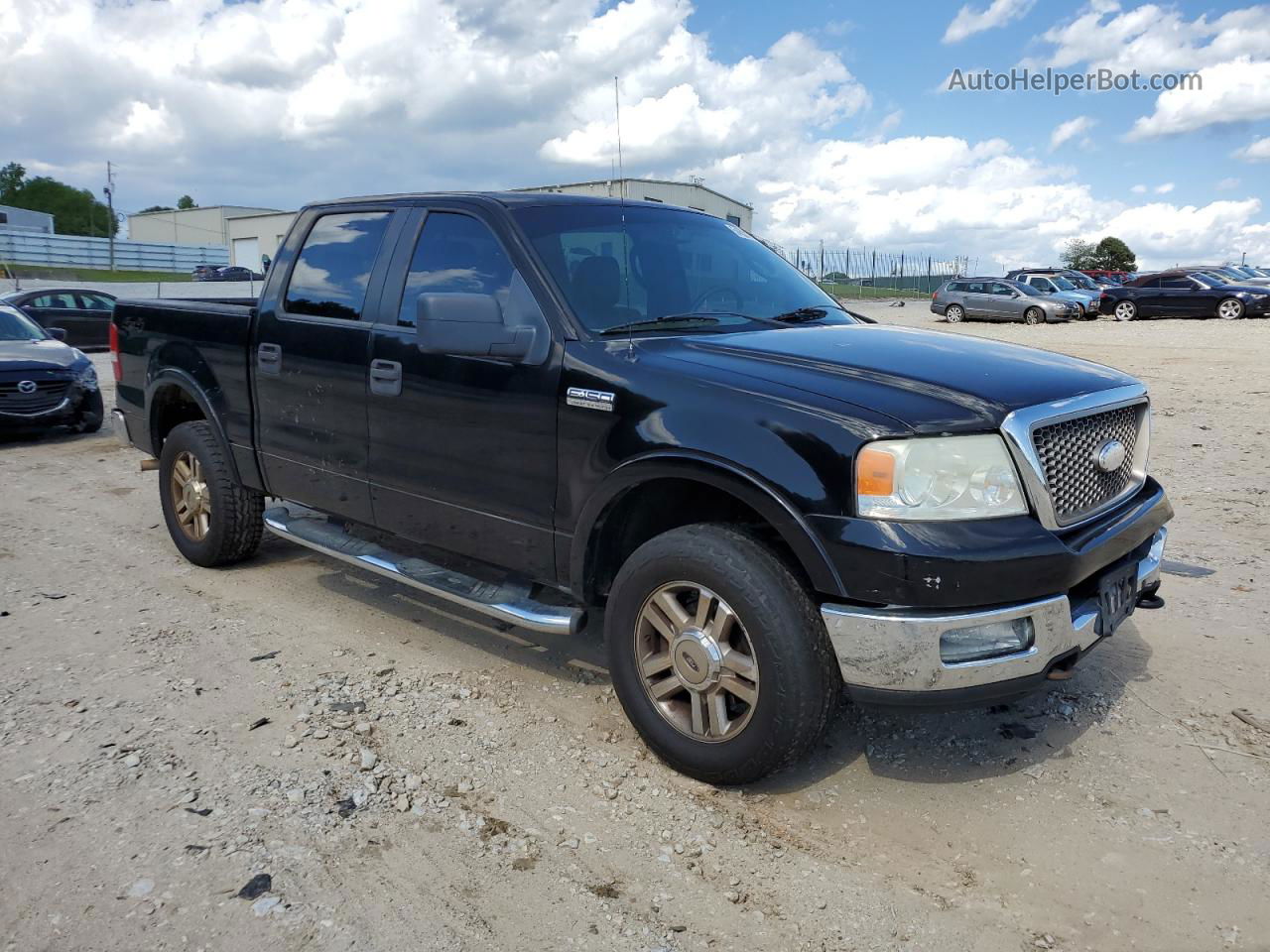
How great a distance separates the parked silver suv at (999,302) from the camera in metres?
30.5

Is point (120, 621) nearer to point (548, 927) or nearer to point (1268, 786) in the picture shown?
point (548, 927)

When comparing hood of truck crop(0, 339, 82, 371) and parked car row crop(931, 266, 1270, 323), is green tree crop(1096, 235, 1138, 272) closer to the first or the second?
parked car row crop(931, 266, 1270, 323)

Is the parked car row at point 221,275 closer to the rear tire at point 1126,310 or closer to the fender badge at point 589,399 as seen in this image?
the rear tire at point 1126,310

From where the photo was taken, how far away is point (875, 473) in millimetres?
2861

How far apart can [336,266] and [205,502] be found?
181 centimetres

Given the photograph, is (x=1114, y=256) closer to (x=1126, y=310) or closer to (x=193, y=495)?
(x=1126, y=310)

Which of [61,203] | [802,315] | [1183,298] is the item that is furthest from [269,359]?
[61,203]

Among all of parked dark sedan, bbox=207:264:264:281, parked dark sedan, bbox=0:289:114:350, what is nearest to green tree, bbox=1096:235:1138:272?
parked dark sedan, bbox=207:264:264:281

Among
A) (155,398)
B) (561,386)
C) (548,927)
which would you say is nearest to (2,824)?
(548,927)

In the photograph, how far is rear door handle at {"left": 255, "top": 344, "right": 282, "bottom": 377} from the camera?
482 cm

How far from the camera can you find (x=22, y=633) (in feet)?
15.5

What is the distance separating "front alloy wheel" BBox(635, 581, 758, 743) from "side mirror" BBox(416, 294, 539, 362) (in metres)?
1.06

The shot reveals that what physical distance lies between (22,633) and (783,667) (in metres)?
3.78

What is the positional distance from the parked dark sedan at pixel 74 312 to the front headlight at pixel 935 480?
1945 centimetres
